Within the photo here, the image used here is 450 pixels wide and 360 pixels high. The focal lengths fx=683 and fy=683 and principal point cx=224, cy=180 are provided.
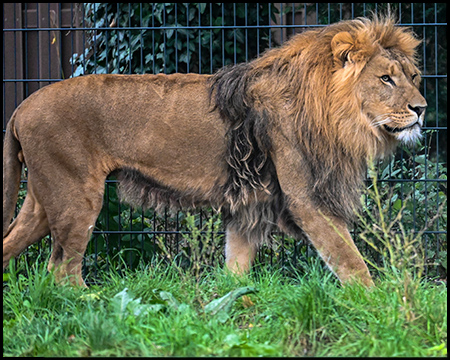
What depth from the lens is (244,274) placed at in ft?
13.9

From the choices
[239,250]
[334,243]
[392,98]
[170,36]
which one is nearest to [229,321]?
[334,243]

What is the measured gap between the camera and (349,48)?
166 inches

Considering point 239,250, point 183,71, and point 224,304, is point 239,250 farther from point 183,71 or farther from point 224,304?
point 183,71

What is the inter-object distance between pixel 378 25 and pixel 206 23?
204 cm

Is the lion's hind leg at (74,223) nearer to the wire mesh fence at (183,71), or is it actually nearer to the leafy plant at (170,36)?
the wire mesh fence at (183,71)

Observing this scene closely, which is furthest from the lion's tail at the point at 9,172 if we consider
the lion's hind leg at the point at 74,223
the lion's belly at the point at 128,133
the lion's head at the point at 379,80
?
the lion's head at the point at 379,80

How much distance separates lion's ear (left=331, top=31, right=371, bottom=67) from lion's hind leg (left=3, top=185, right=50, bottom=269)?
215 cm

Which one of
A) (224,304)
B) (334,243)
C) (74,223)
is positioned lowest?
(224,304)

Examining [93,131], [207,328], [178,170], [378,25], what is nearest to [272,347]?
[207,328]

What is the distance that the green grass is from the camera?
10.0ft

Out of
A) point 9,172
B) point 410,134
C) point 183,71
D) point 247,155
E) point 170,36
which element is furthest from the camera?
point 183,71

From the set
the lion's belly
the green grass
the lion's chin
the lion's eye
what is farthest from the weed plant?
the lion's eye

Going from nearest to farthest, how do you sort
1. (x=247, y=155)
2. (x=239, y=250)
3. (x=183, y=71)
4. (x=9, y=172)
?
1. (x=247, y=155)
2. (x=9, y=172)
3. (x=239, y=250)
4. (x=183, y=71)

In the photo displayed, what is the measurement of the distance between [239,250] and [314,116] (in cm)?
107
